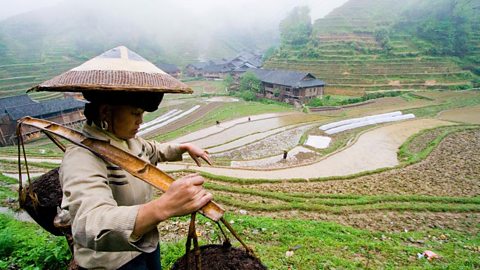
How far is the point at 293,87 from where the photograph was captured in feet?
122

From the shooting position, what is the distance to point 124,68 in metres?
1.42

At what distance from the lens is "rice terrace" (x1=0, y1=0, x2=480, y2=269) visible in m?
4.82

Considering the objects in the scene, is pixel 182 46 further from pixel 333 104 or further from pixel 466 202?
pixel 466 202

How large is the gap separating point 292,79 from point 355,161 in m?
26.0

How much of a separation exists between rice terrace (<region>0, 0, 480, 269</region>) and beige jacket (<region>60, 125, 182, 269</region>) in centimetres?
89

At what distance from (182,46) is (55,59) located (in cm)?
5128

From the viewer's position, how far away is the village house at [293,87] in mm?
37281

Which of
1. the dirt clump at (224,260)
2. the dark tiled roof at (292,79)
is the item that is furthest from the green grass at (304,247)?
the dark tiled roof at (292,79)

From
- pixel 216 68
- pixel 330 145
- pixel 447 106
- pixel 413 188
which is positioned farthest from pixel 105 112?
pixel 216 68

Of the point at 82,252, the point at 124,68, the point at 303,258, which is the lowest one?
the point at 303,258

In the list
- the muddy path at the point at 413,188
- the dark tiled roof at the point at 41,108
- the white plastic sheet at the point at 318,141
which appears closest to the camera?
the muddy path at the point at 413,188

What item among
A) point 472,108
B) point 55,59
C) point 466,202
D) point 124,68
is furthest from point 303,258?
point 55,59

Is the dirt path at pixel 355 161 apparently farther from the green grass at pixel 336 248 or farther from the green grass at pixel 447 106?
the green grass at pixel 336 248

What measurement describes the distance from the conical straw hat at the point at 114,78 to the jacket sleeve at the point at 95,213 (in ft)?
1.37
